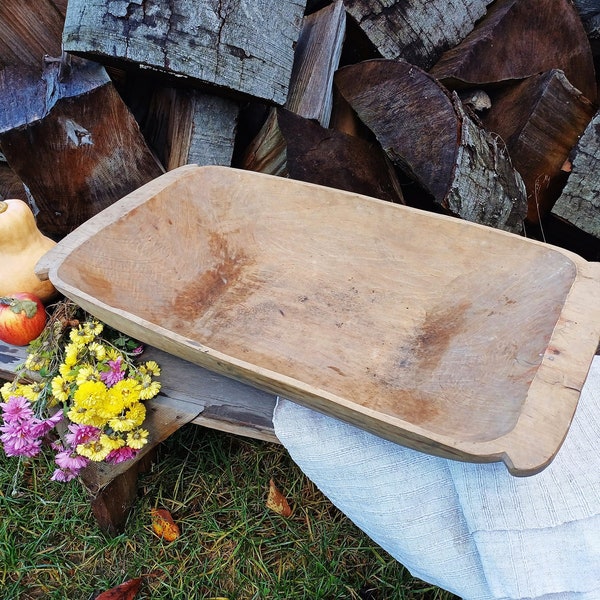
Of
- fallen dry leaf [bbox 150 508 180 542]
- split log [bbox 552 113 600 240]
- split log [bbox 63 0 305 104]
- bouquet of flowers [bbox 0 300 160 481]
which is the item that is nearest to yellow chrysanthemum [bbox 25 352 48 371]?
bouquet of flowers [bbox 0 300 160 481]

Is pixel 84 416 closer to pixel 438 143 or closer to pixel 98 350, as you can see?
pixel 98 350

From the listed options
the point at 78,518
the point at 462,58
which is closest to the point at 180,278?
the point at 78,518

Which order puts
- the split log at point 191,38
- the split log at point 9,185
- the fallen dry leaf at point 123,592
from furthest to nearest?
the split log at point 9,185
the split log at point 191,38
the fallen dry leaf at point 123,592

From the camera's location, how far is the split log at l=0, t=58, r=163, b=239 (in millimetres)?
1691

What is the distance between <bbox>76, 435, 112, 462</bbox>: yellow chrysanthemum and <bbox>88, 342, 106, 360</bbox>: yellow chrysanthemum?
18 cm

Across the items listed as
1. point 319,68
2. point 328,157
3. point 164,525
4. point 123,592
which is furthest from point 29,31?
point 123,592

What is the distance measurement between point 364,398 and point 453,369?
0.21m

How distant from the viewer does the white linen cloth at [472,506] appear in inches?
41.4

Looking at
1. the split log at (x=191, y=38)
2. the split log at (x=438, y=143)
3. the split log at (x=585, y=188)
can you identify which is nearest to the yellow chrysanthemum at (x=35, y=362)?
the split log at (x=191, y=38)

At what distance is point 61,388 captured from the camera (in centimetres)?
133

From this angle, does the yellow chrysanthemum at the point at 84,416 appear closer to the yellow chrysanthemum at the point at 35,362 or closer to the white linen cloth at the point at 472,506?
the yellow chrysanthemum at the point at 35,362

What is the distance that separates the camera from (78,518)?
1.67m

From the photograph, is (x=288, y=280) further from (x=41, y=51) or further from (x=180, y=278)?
(x=41, y=51)

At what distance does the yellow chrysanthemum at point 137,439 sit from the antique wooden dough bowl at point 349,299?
212 millimetres
